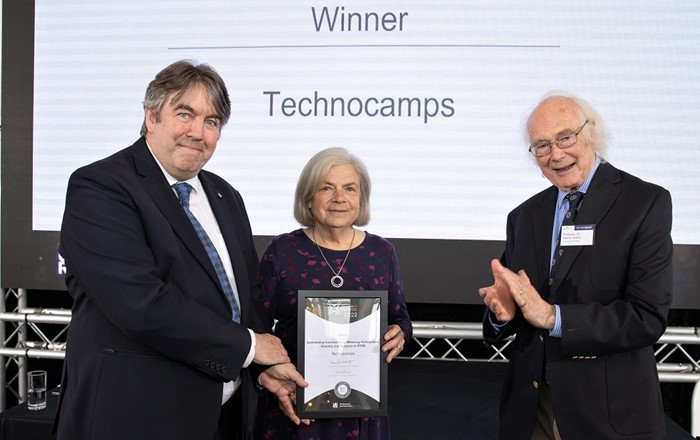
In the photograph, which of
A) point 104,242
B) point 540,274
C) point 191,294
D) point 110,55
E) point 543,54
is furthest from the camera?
point 110,55

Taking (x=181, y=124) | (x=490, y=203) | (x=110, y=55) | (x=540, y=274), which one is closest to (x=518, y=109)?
(x=490, y=203)

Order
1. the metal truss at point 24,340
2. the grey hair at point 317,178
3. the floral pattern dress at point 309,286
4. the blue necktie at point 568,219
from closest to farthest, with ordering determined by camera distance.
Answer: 1. the blue necktie at point 568,219
2. the floral pattern dress at point 309,286
3. the grey hair at point 317,178
4. the metal truss at point 24,340

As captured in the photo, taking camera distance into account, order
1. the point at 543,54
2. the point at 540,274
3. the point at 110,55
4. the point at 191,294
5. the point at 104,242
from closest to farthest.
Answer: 1. the point at 104,242
2. the point at 191,294
3. the point at 540,274
4. the point at 543,54
5. the point at 110,55

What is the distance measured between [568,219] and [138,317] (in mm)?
1386

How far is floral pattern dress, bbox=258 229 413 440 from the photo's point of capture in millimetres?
2223

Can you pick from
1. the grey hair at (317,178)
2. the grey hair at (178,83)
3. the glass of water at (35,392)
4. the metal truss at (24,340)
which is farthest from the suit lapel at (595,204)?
the metal truss at (24,340)

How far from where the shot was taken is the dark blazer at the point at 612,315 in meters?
1.79

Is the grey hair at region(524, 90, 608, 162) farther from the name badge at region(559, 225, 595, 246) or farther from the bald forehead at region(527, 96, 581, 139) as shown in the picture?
the name badge at region(559, 225, 595, 246)

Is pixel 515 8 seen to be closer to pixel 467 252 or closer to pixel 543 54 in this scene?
pixel 543 54

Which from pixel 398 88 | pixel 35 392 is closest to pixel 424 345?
pixel 398 88

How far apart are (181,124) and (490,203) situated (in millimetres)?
2370

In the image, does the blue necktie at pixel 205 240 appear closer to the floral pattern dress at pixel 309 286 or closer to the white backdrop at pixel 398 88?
the floral pattern dress at pixel 309 286

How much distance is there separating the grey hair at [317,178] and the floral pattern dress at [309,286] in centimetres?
10

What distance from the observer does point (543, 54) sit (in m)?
3.63
